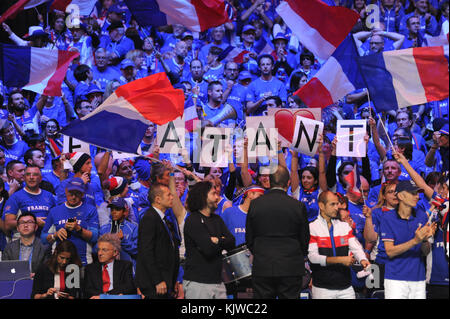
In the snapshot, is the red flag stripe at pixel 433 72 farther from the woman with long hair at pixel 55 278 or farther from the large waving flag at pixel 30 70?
the large waving flag at pixel 30 70

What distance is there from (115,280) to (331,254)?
83.8 inches

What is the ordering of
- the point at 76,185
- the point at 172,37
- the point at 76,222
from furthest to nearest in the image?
the point at 172,37, the point at 76,185, the point at 76,222

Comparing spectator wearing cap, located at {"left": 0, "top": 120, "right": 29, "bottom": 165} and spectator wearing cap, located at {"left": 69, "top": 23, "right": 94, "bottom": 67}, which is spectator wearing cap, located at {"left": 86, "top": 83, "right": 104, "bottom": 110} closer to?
spectator wearing cap, located at {"left": 0, "top": 120, "right": 29, "bottom": 165}

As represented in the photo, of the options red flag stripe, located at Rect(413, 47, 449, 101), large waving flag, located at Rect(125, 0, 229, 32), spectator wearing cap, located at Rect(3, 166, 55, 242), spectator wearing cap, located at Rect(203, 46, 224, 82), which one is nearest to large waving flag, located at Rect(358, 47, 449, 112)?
red flag stripe, located at Rect(413, 47, 449, 101)

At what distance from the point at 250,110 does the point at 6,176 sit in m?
3.84

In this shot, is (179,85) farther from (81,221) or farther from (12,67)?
(81,221)

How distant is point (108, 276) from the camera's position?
7.50 metres

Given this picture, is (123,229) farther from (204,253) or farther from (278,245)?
(278,245)

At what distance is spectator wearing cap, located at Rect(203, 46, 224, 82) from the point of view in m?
12.9

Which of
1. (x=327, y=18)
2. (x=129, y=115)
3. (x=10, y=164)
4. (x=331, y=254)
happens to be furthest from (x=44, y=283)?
(x=327, y=18)

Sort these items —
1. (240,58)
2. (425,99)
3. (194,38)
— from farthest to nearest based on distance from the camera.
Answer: (194,38), (240,58), (425,99)

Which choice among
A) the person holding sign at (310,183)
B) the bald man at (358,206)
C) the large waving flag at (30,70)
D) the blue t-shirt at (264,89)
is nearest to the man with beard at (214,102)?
the blue t-shirt at (264,89)
